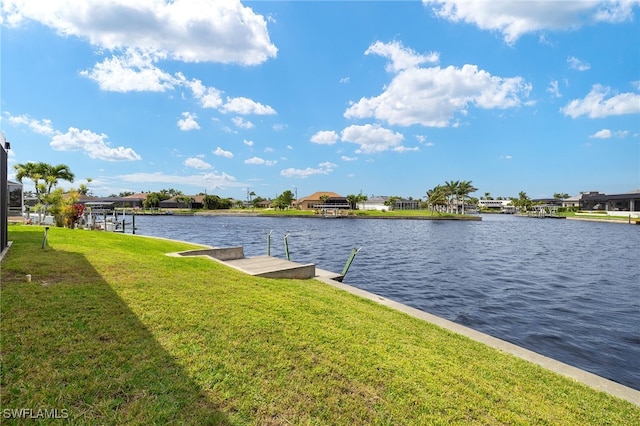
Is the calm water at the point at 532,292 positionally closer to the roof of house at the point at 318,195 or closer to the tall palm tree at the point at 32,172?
the tall palm tree at the point at 32,172

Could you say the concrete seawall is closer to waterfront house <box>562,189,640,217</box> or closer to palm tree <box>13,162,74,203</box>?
palm tree <box>13,162,74,203</box>

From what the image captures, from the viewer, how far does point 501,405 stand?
403 cm

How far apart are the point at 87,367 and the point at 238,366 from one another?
155 cm

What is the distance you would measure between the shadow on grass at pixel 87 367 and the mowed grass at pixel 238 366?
1cm

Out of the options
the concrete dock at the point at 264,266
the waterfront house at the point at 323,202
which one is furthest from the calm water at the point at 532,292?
the waterfront house at the point at 323,202

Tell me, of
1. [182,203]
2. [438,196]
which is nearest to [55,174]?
[438,196]

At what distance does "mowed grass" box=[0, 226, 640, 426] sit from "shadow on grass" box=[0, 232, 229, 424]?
0.01 m

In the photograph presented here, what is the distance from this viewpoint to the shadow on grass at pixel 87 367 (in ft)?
9.90

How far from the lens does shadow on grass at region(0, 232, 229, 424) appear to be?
9.90 ft

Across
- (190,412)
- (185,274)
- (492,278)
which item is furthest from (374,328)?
(492,278)

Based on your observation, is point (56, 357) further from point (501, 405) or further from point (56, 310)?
point (501, 405)

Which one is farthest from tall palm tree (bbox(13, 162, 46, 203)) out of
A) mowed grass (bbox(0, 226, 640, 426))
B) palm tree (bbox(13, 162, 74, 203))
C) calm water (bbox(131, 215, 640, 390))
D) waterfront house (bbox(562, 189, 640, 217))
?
waterfront house (bbox(562, 189, 640, 217))

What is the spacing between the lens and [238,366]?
394 cm

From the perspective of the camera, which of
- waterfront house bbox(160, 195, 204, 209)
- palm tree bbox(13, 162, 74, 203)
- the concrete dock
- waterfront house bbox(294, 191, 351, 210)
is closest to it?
the concrete dock
